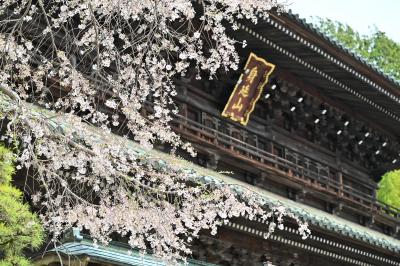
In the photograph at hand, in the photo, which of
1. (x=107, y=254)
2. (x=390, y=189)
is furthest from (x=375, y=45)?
(x=107, y=254)

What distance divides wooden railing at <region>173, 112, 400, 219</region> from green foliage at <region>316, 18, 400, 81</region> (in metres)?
16.2

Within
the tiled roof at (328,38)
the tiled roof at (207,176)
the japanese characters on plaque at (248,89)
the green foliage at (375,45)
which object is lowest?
the tiled roof at (207,176)

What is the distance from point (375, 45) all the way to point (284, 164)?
20.8 m

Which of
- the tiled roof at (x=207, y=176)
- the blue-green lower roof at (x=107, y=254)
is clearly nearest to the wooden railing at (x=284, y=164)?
the tiled roof at (x=207, y=176)

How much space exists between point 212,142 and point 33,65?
3695mm

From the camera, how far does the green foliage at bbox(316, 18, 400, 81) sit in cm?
3203

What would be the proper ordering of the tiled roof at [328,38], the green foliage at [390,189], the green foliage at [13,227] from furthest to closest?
the green foliage at [390,189]
the tiled roof at [328,38]
the green foliage at [13,227]

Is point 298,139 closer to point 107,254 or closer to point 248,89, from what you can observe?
point 248,89

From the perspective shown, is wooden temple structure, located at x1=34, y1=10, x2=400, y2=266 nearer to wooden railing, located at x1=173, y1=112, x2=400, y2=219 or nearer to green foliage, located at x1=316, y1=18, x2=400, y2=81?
wooden railing, located at x1=173, y1=112, x2=400, y2=219

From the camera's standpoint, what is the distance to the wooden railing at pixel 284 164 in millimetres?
11867

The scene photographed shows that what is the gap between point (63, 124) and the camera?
7.34 meters

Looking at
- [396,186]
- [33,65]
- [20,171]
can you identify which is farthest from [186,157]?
[396,186]

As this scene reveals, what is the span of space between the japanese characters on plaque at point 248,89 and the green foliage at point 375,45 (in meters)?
20.0

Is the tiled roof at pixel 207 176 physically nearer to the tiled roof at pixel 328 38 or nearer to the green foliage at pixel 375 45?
the tiled roof at pixel 328 38
